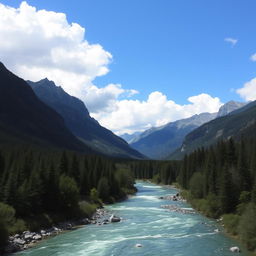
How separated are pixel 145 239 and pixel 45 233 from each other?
53.3 feet

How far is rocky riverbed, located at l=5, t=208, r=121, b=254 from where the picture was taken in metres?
52.7

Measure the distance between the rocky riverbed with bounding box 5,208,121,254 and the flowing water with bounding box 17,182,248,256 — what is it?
5.01 ft

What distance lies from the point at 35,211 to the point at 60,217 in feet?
19.1

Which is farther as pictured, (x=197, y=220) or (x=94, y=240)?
(x=197, y=220)

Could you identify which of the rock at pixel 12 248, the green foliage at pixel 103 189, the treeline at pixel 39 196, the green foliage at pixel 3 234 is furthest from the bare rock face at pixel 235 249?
the green foliage at pixel 103 189

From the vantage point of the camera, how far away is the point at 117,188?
12594cm

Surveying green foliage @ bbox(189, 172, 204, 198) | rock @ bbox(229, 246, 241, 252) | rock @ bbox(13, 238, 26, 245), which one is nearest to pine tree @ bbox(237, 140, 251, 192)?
green foliage @ bbox(189, 172, 204, 198)

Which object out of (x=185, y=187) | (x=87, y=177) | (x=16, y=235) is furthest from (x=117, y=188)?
(x=16, y=235)

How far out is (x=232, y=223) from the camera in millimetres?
63656

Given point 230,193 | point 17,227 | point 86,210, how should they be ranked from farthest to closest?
1. point 86,210
2. point 230,193
3. point 17,227

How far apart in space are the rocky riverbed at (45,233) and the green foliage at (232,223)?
69.2 feet

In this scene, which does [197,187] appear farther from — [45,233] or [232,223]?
[45,233]

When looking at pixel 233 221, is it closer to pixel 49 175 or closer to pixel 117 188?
pixel 49 175

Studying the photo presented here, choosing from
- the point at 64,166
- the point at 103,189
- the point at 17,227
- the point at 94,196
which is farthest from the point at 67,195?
the point at 103,189
